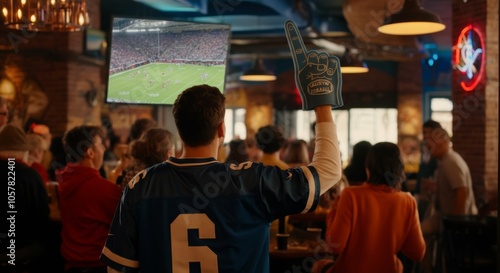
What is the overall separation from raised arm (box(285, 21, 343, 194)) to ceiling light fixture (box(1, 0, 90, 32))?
2376 mm

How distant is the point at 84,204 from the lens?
3475 millimetres

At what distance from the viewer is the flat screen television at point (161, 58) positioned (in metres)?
3.54

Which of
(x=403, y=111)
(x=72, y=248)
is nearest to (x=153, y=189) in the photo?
(x=72, y=248)

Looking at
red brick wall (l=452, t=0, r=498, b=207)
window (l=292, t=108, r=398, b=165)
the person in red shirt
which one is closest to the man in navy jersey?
the person in red shirt

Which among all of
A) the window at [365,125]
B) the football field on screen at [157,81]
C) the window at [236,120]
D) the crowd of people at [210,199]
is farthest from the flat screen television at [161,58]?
the window at [236,120]

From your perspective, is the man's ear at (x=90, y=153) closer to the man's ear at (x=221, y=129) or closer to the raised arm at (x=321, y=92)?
the man's ear at (x=221, y=129)

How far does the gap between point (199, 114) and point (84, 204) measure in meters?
1.73

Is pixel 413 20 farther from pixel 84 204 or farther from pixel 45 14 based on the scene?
pixel 84 204

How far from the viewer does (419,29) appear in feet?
16.3

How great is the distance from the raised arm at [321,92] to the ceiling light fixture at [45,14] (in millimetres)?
2376

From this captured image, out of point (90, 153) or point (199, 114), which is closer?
point (199, 114)

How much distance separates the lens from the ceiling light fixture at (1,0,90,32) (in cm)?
377

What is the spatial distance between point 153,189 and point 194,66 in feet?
5.54

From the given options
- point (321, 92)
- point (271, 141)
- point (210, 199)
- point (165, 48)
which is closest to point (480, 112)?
point (271, 141)
